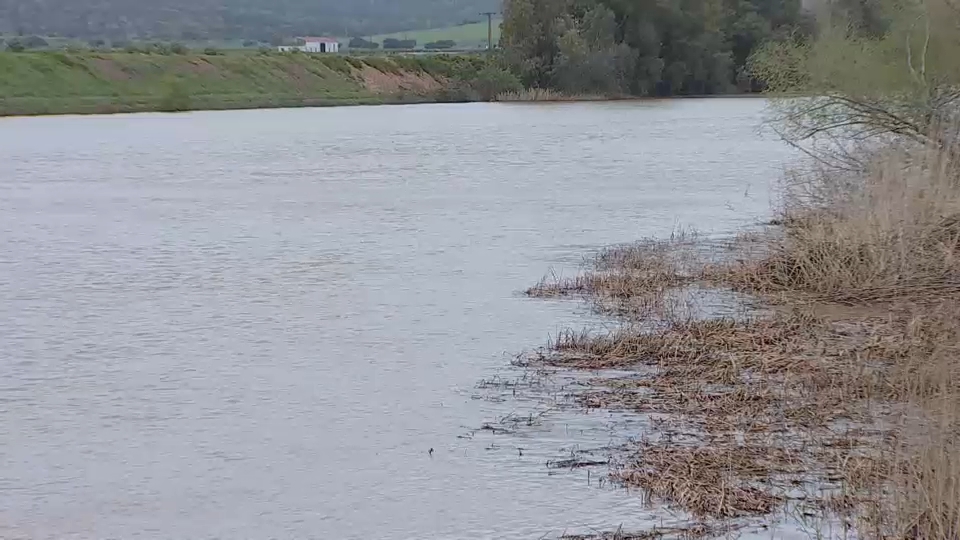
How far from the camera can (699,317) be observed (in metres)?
13.6

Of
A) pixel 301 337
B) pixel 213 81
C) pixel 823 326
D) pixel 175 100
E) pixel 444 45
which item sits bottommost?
pixel 444 45

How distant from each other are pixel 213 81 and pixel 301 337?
50517 millimetres

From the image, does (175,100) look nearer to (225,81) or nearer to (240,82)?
(225,81)

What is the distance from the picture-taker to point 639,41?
73.4m

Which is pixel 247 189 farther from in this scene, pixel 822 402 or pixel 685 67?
pixel 685 67

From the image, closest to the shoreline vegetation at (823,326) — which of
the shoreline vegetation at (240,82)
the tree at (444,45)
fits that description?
the shoreline vegetation at (240,82)

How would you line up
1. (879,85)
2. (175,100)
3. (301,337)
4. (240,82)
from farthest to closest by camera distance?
1. (240,82)
2. (175,100)
3. (879,85)
4. (301,337)

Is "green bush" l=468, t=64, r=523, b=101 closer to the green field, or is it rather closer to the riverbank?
the riverbank

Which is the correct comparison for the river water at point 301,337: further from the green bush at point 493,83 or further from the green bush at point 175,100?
the green bush at point 493,83

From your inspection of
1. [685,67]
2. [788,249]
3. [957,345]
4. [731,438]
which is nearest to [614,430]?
[731,438]

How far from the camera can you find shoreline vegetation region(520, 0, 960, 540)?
8.04 meters

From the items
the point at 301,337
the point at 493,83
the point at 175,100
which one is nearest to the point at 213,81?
the point at 175,100

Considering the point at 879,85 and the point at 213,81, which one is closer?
the point at 879,85

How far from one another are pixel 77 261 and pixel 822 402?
1133 centimetres
